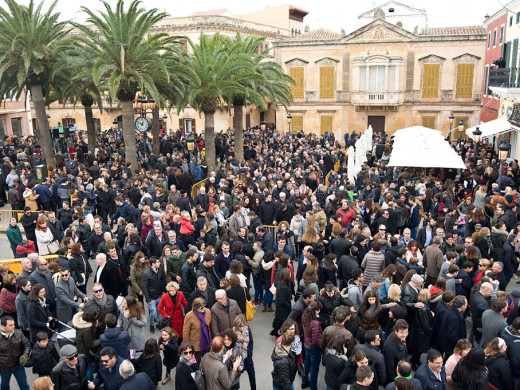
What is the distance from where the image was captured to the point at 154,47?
57.9 ft

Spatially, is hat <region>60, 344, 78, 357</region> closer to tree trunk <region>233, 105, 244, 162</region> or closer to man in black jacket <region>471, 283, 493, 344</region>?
man in black jacket <region>471, 283, 493, 344</region>

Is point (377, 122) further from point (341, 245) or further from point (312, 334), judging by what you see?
point (312, 334)

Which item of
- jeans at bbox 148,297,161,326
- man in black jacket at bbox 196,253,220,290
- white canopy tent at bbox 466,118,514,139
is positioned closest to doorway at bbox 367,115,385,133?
white canopy tent at bbox 466,118,514,139

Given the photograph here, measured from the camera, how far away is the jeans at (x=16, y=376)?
21.0ft

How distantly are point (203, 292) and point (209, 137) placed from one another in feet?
46.8

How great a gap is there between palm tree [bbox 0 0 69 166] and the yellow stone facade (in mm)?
23392

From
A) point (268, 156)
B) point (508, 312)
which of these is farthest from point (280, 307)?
point (268, 156)

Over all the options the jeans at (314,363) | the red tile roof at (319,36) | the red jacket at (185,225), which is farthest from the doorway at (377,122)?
the jeans at (314,363)

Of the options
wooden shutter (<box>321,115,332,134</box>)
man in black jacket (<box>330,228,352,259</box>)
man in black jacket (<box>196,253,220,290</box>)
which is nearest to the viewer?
man in black jacket (<box>196,253,220,290</box>)

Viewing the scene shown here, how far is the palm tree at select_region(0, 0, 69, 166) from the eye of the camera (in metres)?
17.9

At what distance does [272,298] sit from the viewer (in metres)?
9.41

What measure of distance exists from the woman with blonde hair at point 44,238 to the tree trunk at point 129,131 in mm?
8731

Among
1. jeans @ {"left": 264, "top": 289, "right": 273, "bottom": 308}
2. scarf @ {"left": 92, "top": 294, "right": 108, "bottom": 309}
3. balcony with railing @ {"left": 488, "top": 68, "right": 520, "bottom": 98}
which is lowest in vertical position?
jeans @ {"left": 264, "top": 289, "right": 273, "bottom": 308}

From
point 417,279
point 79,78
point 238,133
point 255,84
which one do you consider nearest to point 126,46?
point 79,78
